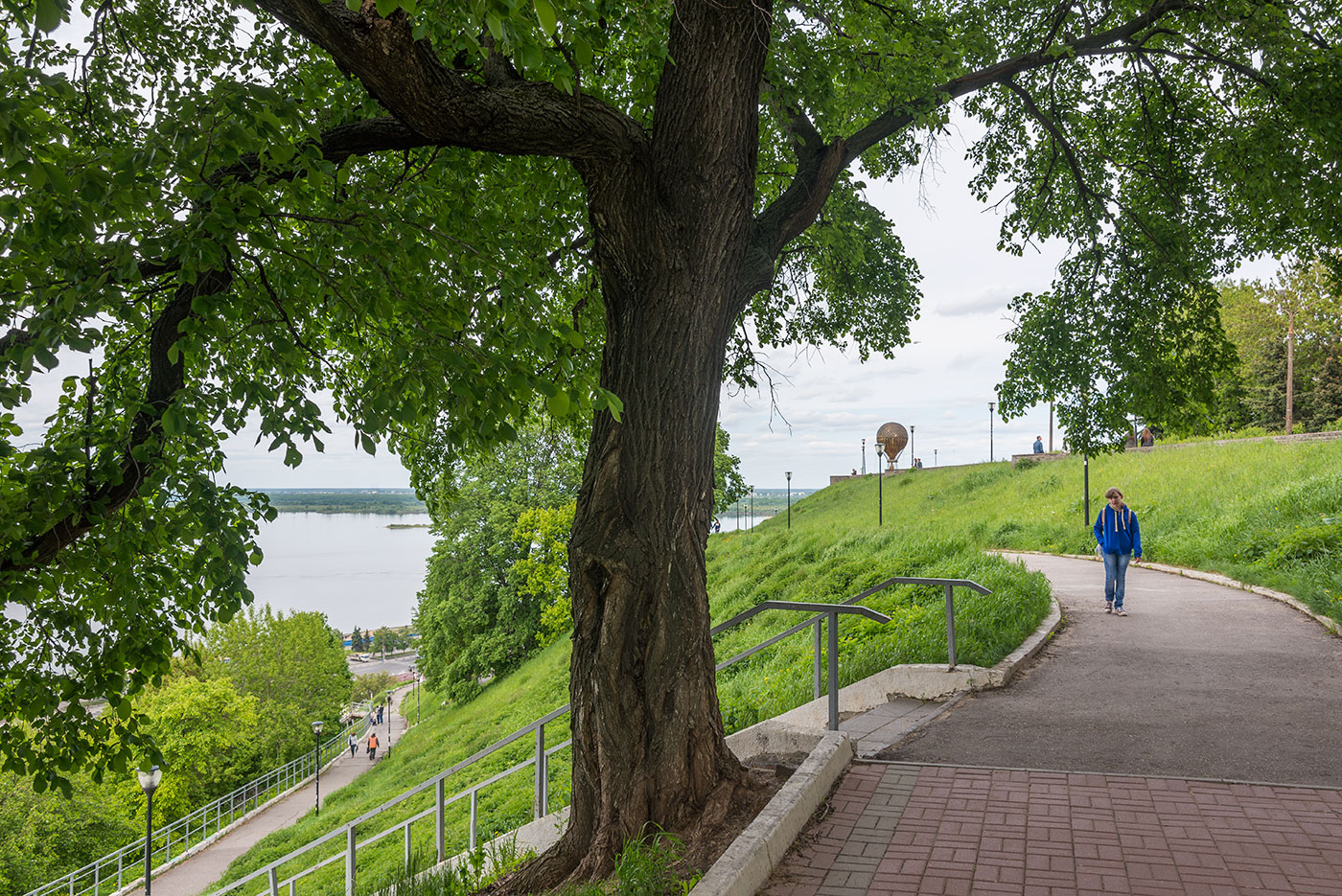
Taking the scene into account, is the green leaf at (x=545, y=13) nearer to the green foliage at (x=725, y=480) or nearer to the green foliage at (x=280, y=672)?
the green foliage at (x=725, y=480)

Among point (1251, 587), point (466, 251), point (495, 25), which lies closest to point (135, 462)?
point (466, 251)

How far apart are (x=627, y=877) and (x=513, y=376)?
7.95ft

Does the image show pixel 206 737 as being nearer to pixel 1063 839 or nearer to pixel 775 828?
pixel 775 828

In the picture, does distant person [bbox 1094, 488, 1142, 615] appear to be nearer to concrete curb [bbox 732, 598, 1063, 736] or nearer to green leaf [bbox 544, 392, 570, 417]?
concrete curb [bbox 732, 598, 1063, 736]

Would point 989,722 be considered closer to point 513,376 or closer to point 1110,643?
point 1110,643

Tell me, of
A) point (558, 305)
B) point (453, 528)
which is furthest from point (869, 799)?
point (453, 528)

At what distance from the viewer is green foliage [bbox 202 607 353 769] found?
48.7 meters

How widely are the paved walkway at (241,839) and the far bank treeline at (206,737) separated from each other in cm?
279

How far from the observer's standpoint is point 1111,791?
536cm

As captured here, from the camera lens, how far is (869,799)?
17.5 ft

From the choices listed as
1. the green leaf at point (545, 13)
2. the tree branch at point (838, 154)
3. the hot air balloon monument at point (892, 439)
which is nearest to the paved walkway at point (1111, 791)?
the tree branch at point (838, 154)

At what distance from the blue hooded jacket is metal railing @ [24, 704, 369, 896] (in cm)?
2284

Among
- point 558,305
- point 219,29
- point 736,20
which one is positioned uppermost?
point 219,29

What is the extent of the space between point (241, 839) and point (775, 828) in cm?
3753
